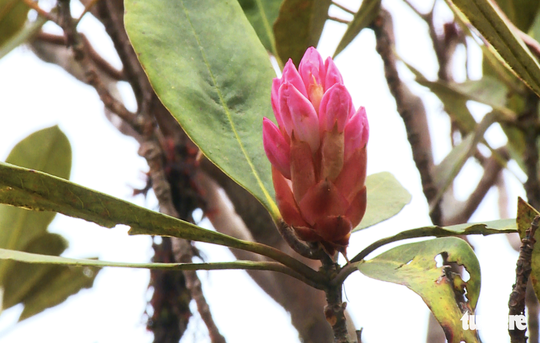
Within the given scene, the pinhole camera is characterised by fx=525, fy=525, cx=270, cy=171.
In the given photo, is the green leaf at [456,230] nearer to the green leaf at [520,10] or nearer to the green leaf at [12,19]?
the green leaf at [520,10]

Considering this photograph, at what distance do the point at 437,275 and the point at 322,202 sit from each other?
124 millimetres

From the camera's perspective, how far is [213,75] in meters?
0.63

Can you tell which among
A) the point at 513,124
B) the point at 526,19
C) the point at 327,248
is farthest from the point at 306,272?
the point at 526,19

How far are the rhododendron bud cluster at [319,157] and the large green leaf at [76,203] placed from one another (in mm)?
107

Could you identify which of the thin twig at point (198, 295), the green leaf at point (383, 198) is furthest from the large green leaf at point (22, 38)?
the green leaf at point (383, 198)

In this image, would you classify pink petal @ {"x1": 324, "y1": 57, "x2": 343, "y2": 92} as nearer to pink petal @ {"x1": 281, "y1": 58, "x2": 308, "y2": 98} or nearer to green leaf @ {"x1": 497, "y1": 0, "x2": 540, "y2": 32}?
pink petal @ {"x1": 281, "y1": 58, "x2": 308, "y2": 98}


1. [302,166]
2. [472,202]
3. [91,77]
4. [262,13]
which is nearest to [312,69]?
[302,166]

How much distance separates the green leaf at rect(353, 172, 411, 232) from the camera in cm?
69

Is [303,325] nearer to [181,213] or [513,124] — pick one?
[181,213]

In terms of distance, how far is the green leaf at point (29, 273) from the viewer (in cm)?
96

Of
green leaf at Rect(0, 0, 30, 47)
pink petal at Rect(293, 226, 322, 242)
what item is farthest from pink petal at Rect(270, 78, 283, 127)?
green leaf at Rect(0, 0, 30, 47)

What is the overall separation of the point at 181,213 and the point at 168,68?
0.55 metres

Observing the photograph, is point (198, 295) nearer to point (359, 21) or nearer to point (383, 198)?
point (383, 198)

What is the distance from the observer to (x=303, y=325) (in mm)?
1033
